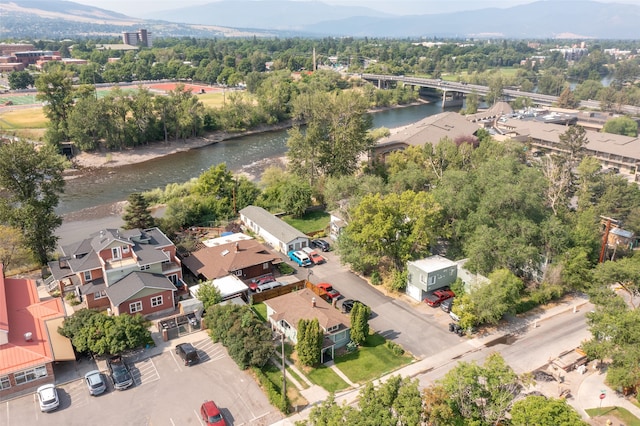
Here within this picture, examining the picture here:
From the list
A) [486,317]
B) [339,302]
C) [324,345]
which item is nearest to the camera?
[324,345]

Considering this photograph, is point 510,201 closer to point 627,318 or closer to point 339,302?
point 627,318

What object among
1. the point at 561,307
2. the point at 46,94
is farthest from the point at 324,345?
the point at 46,94

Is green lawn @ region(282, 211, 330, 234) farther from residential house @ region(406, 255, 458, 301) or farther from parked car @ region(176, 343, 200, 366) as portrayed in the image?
parked car @ region(176, 343, 200, 366)

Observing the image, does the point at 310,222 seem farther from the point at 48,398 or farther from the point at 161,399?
the point at 48,398

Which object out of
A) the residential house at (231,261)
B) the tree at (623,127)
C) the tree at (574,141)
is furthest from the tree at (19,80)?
the tree at (623,127)

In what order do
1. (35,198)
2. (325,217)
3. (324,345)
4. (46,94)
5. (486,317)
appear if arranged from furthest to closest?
(46,94) → (325,217) → (35,198) → (486,317) → (324,345)

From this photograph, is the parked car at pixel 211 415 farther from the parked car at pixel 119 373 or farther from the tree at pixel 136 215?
the tree at pixel 136 215
